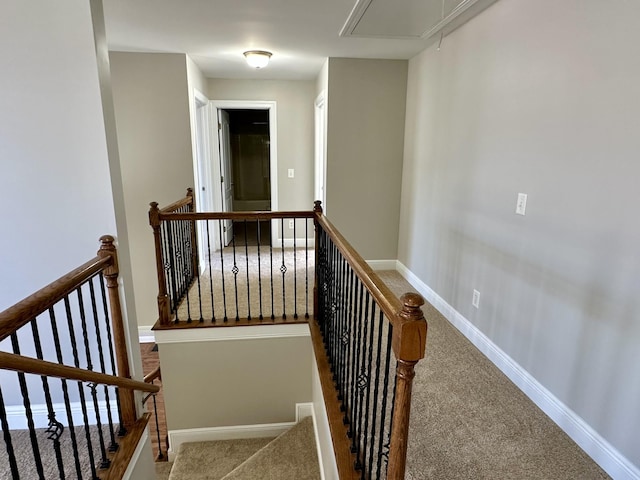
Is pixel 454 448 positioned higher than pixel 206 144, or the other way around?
pixel 206 144

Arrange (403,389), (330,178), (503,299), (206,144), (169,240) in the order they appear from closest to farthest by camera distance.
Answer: (403,389) < (503,299) < (169,240) < (330,178) < (206,144)

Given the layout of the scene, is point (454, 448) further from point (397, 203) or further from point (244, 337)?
point (397, 203)

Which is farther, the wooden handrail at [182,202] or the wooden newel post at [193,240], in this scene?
→ the wooden newel post at [193,240]

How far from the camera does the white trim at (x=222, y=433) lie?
10.1ft

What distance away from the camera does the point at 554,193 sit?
76.4 inches

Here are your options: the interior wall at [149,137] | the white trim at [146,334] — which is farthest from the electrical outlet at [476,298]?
the white trim at [146,334]

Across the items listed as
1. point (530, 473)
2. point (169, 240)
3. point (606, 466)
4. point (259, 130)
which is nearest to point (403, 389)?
point (530, 473)

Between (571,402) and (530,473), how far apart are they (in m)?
0.43

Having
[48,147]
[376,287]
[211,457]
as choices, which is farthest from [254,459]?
[48,147]

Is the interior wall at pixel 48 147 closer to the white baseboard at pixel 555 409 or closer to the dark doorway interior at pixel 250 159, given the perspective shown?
the white baseboard at pixel 555 409

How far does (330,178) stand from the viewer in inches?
158

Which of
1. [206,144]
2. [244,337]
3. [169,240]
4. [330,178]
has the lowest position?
[244,337]

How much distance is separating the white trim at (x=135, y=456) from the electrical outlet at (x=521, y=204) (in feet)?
8.07

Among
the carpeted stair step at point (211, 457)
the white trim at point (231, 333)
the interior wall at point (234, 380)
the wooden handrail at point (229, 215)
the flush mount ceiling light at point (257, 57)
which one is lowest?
the carpeted stair step at point (211, 457)
